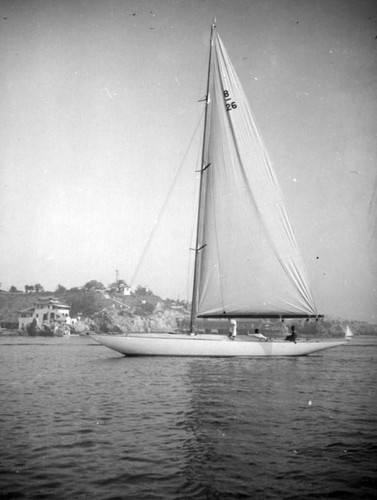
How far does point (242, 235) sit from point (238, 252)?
1.13 m

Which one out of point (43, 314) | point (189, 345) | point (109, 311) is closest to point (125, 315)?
point (109, 311)

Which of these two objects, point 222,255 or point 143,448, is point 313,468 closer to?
point 143,448

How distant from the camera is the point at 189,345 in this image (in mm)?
24547

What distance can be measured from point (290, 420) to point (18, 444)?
6.49m

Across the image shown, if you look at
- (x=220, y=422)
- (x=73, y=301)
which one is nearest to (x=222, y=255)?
(x=220, y=422)

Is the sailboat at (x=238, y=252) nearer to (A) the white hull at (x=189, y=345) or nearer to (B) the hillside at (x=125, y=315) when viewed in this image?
(A) the white hull at (x=189, y=345)

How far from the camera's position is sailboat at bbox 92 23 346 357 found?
83.7 ft

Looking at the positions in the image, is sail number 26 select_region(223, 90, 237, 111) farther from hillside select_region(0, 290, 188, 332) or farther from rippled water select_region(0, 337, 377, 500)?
Answer: hillside select_region(0, 290, 188, 332)

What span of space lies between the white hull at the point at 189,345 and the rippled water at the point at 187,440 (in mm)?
7609

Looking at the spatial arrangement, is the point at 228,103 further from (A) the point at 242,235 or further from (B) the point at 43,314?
(B) the point at 43,314

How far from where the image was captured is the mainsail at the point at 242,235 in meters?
25.7

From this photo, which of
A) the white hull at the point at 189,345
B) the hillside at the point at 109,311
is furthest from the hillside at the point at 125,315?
the white hull at the point at 189,345


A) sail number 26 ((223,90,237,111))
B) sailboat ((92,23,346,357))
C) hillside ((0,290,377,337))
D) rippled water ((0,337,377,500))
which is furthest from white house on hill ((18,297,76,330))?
rippled water ((0,337,377,500))

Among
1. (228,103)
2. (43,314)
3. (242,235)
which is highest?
(228,103)
